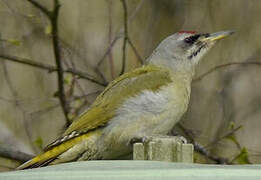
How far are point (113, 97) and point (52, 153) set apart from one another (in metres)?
0.64

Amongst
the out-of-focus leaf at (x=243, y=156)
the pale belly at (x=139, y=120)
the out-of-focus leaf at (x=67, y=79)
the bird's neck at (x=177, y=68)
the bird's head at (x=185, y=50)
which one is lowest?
the out-of-focus leaf at (x=243, y=156)

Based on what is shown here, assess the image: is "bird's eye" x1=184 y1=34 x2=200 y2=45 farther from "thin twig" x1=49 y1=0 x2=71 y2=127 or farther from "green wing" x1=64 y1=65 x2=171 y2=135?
"thin twig" x1=49 y1=0 x2=71 y2=127

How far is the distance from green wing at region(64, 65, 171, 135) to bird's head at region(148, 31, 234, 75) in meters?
0.36

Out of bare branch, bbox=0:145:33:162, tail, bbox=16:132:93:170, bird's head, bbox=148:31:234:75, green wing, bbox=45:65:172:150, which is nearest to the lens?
tail, bbox=16:132:93:170

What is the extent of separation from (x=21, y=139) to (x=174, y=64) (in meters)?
2.07

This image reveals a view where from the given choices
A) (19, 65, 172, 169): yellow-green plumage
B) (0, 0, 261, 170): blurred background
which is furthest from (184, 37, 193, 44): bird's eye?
(0, 0, 261, 170): blurred background

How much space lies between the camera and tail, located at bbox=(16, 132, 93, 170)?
390 cm

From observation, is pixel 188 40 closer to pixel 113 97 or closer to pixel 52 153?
pixel 113 97

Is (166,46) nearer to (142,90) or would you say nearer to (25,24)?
(142,90)

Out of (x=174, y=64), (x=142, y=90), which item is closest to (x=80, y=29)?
(x=174, y=64)

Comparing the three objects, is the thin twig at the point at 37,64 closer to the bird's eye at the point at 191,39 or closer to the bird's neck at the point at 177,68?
the bird's neck at the point at 177,68

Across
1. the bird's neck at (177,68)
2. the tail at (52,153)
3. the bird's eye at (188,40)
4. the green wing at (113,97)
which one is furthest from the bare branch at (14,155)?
the bird's eye at (188,40)

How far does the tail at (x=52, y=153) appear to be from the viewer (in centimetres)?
390

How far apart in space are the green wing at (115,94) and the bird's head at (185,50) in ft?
1.18
